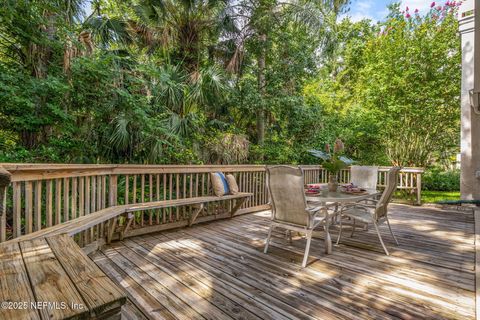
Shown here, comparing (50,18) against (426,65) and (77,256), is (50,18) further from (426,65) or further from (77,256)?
Answer: (426,65)

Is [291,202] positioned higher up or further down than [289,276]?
higher up

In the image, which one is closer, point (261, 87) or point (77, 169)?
point (77, 169)

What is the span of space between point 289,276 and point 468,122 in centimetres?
593

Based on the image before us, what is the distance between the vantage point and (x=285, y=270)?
262 centimetres

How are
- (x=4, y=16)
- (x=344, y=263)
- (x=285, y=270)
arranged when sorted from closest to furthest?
(x=285, y=270)
(x=344, y=263)
(x=4, y=16)

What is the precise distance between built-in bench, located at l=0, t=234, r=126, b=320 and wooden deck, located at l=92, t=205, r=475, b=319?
0.81 meters

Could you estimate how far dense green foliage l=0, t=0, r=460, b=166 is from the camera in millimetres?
3631

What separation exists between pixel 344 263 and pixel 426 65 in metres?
6.76

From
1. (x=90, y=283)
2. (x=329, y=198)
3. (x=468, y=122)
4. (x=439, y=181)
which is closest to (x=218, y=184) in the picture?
(x=329, y=198)

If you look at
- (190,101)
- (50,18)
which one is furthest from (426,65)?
(50,18)

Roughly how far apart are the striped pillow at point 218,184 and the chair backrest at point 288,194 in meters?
1.47

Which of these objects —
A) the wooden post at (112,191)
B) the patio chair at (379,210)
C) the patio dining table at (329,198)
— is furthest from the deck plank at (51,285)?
the patio chair at (379,210)

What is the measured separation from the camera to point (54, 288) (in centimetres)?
111

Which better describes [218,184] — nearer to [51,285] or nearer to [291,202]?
[291,202]
